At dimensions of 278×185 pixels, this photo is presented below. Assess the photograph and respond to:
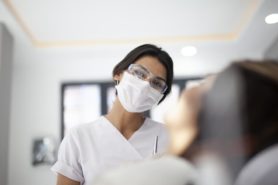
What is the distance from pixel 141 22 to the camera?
73.7 inches

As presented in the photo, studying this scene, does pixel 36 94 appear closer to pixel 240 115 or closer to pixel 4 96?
pixel 4 96

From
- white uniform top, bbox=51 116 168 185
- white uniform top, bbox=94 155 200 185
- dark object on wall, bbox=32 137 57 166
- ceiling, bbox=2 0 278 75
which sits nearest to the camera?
white uniform top, bbox=94 155 200 185

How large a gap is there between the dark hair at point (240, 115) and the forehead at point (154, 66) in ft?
1.29

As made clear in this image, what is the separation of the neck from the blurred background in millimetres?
839

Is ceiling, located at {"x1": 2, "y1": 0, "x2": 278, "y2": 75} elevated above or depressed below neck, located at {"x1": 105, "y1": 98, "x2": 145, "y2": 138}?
above

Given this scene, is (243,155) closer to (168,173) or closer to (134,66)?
(168,173)

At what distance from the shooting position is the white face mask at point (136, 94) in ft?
2.22

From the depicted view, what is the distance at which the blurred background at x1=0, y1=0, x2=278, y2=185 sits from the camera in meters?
1.70

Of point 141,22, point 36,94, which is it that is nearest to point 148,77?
point 141,22

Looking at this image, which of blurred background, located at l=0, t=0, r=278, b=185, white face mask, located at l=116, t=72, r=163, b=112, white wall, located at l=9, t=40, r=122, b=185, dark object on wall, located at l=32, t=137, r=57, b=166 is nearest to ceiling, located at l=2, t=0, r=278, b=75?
blurred background, located at l=0, t=0, r=278, b=185

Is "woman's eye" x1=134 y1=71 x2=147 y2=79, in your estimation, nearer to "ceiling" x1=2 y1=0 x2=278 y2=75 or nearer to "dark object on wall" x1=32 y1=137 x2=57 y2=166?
"ceiling" x1=2 y1=0 x2=278 y2=75

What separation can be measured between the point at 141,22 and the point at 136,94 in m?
1.22

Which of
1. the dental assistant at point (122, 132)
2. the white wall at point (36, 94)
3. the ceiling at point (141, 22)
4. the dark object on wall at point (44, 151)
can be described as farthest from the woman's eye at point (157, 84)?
the dark object on wall at point (44, 151)

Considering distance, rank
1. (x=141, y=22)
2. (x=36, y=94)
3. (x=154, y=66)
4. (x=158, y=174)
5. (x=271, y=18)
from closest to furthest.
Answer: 1. (x=158, y=174)
2. (x=154, y=66)
3. (x=271, y=18)
4. (x=141, y=22)
5. (x=36, y=94)
